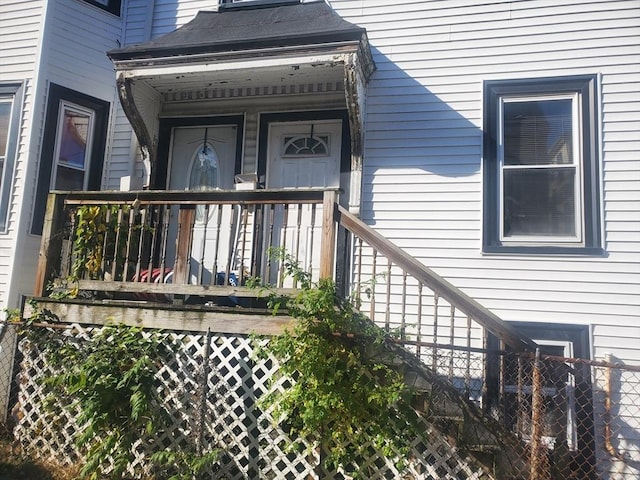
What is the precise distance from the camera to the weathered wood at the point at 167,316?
4.48 metres

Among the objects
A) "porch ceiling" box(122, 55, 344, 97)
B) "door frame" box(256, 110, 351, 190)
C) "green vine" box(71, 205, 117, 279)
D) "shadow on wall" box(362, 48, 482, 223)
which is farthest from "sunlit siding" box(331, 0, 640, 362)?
"green vine" box(71, 205, 117, 279)

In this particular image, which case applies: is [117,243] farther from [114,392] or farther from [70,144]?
[70,144]

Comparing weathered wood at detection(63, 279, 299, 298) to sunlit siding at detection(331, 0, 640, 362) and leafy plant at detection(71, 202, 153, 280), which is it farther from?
sunlit siding at detection(331, 0, 640, 362)

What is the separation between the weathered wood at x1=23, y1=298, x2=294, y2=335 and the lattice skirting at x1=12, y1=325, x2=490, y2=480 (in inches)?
4.2

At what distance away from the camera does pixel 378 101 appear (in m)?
6.26

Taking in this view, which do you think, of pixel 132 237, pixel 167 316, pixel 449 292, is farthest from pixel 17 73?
pixel 449 292

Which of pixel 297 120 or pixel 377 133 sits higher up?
pixel 297 120

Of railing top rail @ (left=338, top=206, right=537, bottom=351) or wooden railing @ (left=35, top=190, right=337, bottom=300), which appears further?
wooden railing @ (left=35, top=190, right=337, bottom=300)

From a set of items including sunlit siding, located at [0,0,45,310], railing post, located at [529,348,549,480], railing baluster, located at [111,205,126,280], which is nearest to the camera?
railing post, located at [529,348,549,480]

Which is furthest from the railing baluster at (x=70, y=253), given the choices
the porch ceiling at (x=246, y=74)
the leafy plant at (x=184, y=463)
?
the leafy plant at (x=184, y=463)

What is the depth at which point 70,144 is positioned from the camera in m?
6.87

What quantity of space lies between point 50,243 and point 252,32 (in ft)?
10.9

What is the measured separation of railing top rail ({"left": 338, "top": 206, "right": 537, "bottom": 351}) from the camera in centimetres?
384

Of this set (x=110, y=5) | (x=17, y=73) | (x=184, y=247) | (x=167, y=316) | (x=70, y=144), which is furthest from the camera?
(x=110, y=5)
